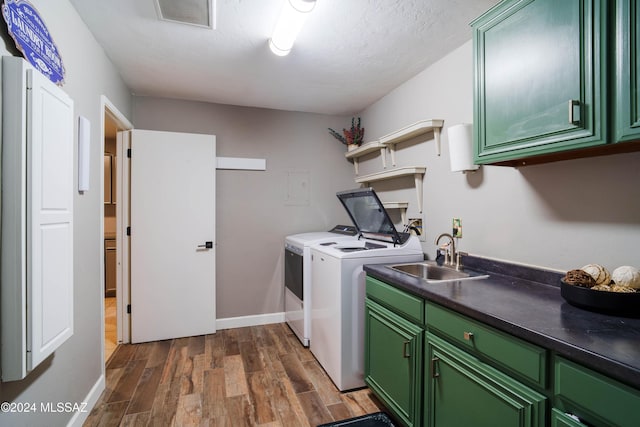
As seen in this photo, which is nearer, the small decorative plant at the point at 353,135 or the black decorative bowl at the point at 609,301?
the black decorative bowl at the point at 609,301

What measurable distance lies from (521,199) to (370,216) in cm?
118

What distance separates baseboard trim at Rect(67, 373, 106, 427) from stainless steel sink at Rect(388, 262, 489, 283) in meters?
2.04

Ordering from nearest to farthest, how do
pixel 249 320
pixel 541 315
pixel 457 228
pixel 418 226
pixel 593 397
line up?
pixel 593 397, pixel 541 315, pixel 457 228, pixel 418 226, pixel 249 320

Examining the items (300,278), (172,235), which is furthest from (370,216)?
(172,235)

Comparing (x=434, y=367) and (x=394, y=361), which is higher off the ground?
(x=434, y=367)

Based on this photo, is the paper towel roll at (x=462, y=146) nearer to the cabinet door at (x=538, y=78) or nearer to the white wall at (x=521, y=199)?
the white wall at (x=521, y=199)

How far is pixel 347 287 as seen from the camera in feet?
7.24

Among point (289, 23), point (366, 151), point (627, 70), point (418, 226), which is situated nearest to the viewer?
point (627, 70)

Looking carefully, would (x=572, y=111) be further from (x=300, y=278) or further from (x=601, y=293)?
(x=300, y=278)

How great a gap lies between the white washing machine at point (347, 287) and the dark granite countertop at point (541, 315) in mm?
376

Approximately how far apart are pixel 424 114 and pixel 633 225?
5.22ft

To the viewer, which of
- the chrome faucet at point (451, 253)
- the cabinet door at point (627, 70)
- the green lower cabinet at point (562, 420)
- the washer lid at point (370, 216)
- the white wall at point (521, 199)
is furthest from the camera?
the washer lid at point (370, 216)

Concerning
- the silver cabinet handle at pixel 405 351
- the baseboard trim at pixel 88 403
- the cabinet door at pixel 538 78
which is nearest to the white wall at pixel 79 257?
the baseboard trim at pixel 88 403

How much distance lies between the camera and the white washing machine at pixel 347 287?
2209 millimetres
